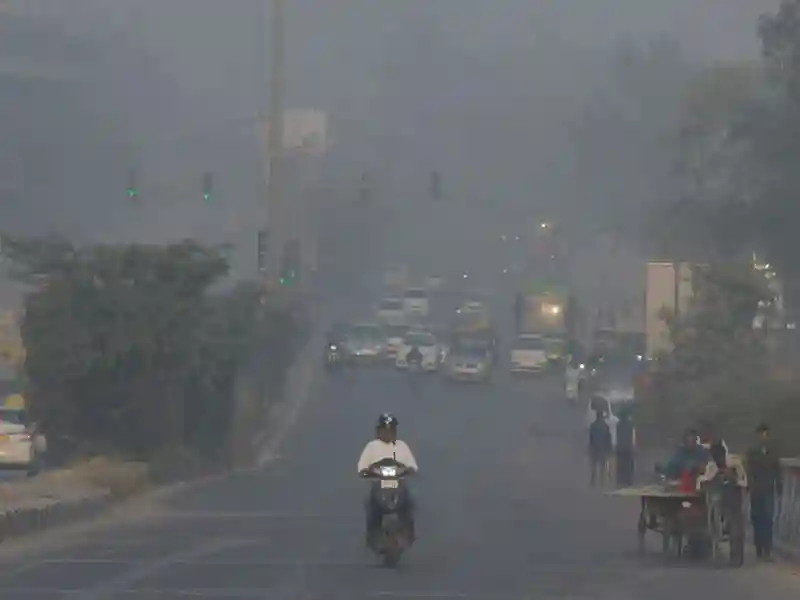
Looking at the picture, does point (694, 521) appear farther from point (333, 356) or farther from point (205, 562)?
point (333, 356)

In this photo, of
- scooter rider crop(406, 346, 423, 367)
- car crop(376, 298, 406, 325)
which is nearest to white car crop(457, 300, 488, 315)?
car crop(376, 298, 406, 325)

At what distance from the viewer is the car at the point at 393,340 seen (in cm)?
8475

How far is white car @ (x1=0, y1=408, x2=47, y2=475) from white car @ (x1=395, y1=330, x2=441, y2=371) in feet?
118

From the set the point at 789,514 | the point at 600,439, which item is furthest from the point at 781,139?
the point at 789,514

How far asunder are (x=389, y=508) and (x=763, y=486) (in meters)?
4.93

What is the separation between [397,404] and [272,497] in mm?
30049

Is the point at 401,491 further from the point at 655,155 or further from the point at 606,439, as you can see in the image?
A: the point at 655,155

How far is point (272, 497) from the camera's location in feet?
125

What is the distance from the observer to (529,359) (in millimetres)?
82188

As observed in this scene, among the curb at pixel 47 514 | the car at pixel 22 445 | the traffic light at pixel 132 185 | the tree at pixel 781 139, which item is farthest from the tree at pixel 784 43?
the curb at pixel 47 514

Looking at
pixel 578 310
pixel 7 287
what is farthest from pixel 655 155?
pixel 7 287

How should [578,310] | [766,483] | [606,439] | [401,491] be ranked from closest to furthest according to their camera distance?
[401,491]
[766,483]
[606,439]
[578,310]

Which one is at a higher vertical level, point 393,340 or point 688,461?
point 393,340

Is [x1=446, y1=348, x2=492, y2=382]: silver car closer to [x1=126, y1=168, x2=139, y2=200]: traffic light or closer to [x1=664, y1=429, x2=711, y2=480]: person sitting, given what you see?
[x1=126, y1=168, x2=139, y2=200]: traffic light
